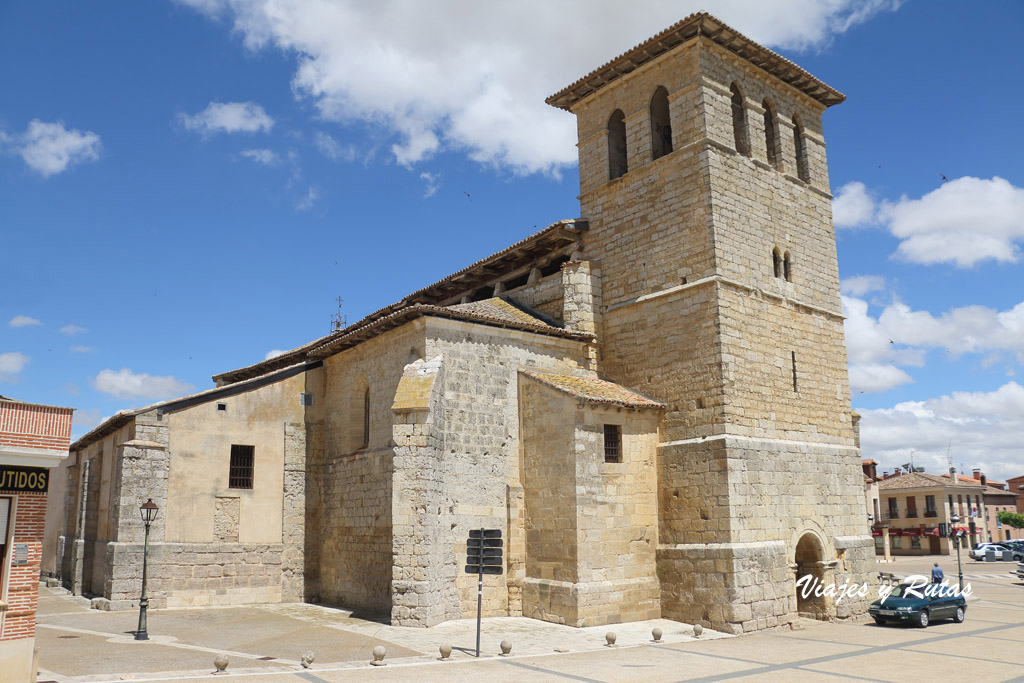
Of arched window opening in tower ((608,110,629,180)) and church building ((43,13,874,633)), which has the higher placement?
arched window opening in tower ((608,110,629,180))

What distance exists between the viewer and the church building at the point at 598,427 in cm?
1625

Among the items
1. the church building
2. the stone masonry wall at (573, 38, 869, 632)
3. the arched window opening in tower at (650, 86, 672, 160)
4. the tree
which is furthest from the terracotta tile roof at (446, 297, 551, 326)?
the tree

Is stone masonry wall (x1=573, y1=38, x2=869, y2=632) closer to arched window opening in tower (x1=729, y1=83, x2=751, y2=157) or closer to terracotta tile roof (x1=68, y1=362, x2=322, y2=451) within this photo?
arched window opening in tower (x1=729, y1=83, x2=751, y2=157)

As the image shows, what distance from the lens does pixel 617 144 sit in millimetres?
21141

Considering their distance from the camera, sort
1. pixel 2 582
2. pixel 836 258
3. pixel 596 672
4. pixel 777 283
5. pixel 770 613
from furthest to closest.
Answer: pixel 836 258 → pixel 777 283 → pixel 770 613 → pixel 596 672 → pixel 2 582

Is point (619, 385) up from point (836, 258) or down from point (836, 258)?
down

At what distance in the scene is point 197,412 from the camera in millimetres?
19578

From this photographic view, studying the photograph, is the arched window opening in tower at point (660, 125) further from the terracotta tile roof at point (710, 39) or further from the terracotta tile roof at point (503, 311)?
the terracotta tile roof at point (503, 311)

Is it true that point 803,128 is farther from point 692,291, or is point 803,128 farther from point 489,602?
point 489,602

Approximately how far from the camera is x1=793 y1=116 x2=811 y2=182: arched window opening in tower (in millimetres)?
20780

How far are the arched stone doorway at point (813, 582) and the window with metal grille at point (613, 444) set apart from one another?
482 centimetres

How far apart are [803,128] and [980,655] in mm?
13916

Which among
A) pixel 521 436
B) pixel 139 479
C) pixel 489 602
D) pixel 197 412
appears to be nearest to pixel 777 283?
pixel 521 436

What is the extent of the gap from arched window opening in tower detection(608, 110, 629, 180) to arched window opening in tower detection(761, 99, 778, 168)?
377 cm
